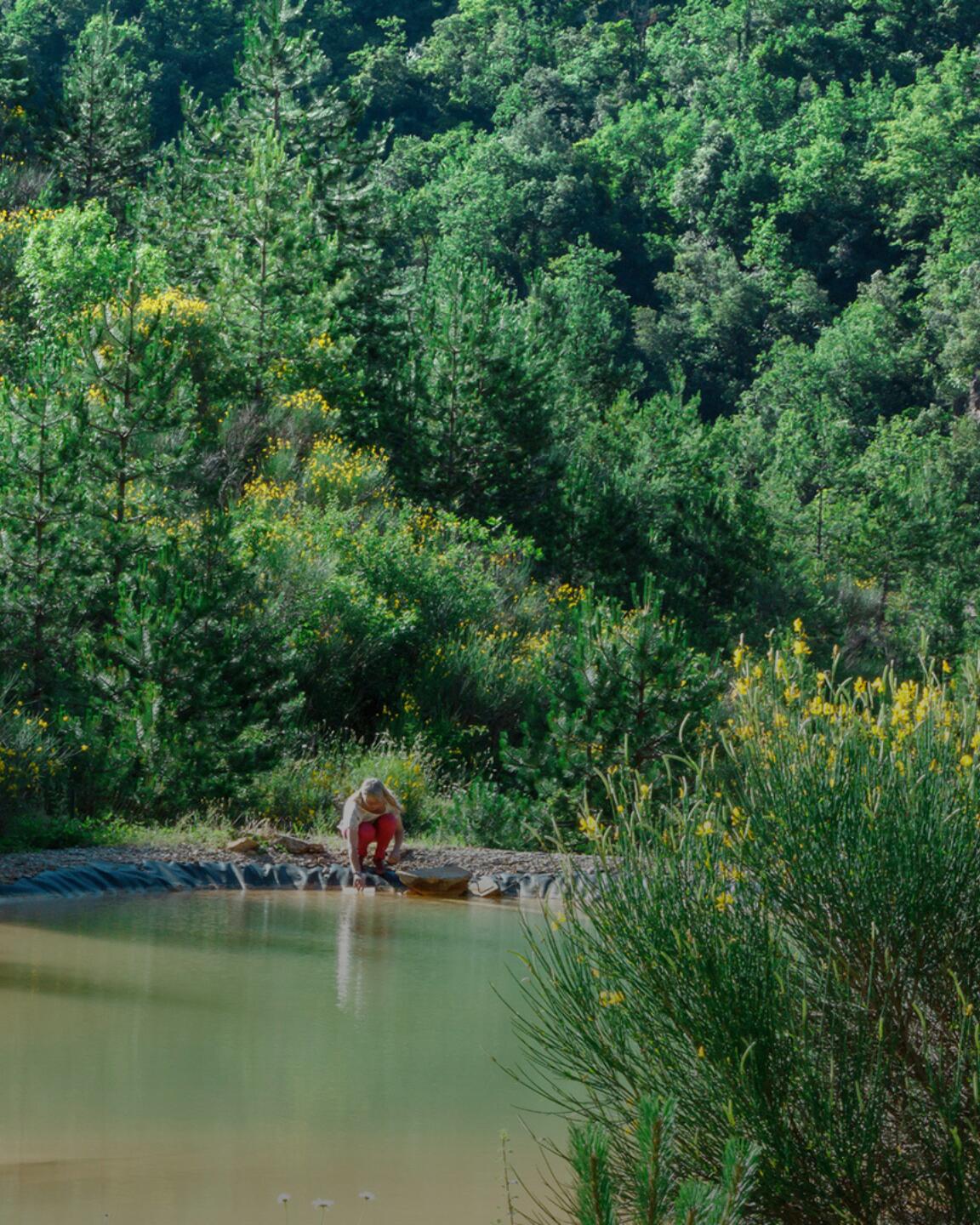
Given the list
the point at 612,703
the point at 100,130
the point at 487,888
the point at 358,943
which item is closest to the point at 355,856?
the point at 487,888

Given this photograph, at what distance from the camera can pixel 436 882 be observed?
12.0 m

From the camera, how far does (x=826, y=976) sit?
425 cm

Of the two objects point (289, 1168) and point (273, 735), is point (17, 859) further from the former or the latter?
point (289, 1168)

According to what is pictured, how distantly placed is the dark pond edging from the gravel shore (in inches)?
5.7

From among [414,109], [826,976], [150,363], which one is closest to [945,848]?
[826,976]

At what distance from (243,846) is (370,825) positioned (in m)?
1.11

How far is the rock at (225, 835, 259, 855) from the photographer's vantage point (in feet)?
41.3

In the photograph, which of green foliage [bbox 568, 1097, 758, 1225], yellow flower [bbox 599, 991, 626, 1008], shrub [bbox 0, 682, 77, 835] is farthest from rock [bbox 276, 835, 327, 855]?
green foliage [bbox 568, 1097, 758, 1225]

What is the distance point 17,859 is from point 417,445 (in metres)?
14.5

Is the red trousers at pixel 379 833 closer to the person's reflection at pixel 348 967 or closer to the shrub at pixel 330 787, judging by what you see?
the person's reflection at pixel 348 967

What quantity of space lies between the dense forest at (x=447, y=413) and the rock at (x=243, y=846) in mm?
1729

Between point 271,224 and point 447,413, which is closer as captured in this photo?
point 447,413

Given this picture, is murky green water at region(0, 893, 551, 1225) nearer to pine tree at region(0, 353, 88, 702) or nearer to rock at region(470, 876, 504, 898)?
rock at region(470, 876, 504, 898)

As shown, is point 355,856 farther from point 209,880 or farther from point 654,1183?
point 654,1183
